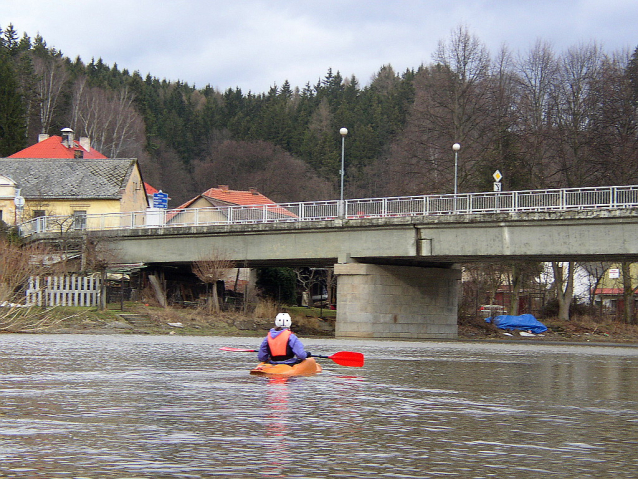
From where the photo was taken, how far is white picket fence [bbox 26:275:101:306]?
3955 cm

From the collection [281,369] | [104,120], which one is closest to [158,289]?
[281,369]

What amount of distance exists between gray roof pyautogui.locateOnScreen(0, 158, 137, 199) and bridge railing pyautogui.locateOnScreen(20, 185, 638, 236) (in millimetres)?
10352

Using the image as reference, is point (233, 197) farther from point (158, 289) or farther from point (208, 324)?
point (208, 324)

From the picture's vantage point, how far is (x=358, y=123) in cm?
12406

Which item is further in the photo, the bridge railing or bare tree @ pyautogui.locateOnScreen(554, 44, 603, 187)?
bare tree @ pyautogui.locateOnScreen(554, 44, 603, 187)

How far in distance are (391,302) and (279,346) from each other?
88.8 feet

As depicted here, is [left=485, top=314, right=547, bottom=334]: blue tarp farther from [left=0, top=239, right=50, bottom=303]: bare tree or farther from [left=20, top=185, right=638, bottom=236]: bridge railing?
[left=0, top=239, right=50, bottom=303]: bare tree

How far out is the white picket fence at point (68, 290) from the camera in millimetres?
39547

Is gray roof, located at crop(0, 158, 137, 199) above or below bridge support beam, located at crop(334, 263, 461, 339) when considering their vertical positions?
above

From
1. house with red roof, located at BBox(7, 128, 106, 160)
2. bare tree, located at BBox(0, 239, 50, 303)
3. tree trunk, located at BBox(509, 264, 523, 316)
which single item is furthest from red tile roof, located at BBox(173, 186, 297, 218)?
bare tree, located at BBox(0, 239, 50, 303)

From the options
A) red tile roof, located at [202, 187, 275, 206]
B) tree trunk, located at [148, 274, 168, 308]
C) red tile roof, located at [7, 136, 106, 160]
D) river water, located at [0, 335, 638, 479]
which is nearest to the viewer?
river water, located at [0, 335, 638, 479]

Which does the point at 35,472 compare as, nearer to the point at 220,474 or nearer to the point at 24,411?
the point at 220,474

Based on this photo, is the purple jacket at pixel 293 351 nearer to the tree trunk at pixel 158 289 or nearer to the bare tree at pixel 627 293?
the tree trunk at pixel 158 289

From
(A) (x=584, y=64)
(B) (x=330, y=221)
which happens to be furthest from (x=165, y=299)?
(A) (x=584, y=64)
